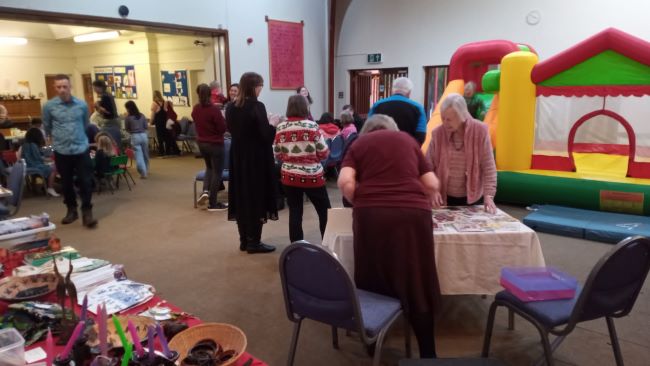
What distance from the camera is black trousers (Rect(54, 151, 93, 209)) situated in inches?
189

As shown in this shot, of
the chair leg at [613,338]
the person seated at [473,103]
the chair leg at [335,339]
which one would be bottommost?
the chair leg at [335,339]

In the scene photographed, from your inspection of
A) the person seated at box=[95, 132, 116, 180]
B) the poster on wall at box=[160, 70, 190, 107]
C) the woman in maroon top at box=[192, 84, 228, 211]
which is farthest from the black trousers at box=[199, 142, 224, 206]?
the poster on wall at box=[160, 70, 190, 107]

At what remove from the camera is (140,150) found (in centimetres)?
780

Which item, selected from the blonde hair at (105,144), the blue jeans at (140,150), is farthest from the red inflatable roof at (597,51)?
the blue jeans at (140,150)

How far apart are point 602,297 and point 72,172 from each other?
4.83m

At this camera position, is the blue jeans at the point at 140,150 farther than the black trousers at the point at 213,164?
Yes

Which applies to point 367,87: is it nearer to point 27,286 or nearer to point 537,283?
point 537,283

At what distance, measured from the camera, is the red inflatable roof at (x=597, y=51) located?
4.53 meters

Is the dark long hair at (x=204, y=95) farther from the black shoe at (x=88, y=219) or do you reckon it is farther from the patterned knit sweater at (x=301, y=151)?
the patterned knit sweater at (x=301, y=151)

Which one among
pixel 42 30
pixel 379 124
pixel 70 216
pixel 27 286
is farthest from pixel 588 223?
pixel 42 30

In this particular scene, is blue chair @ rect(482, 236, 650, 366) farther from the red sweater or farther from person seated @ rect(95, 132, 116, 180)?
person seated @ rect(95, 132, 116, 180)

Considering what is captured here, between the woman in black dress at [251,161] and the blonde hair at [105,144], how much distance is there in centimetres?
329

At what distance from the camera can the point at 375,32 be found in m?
9.26

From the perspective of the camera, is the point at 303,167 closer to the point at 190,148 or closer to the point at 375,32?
the point at 375,32
